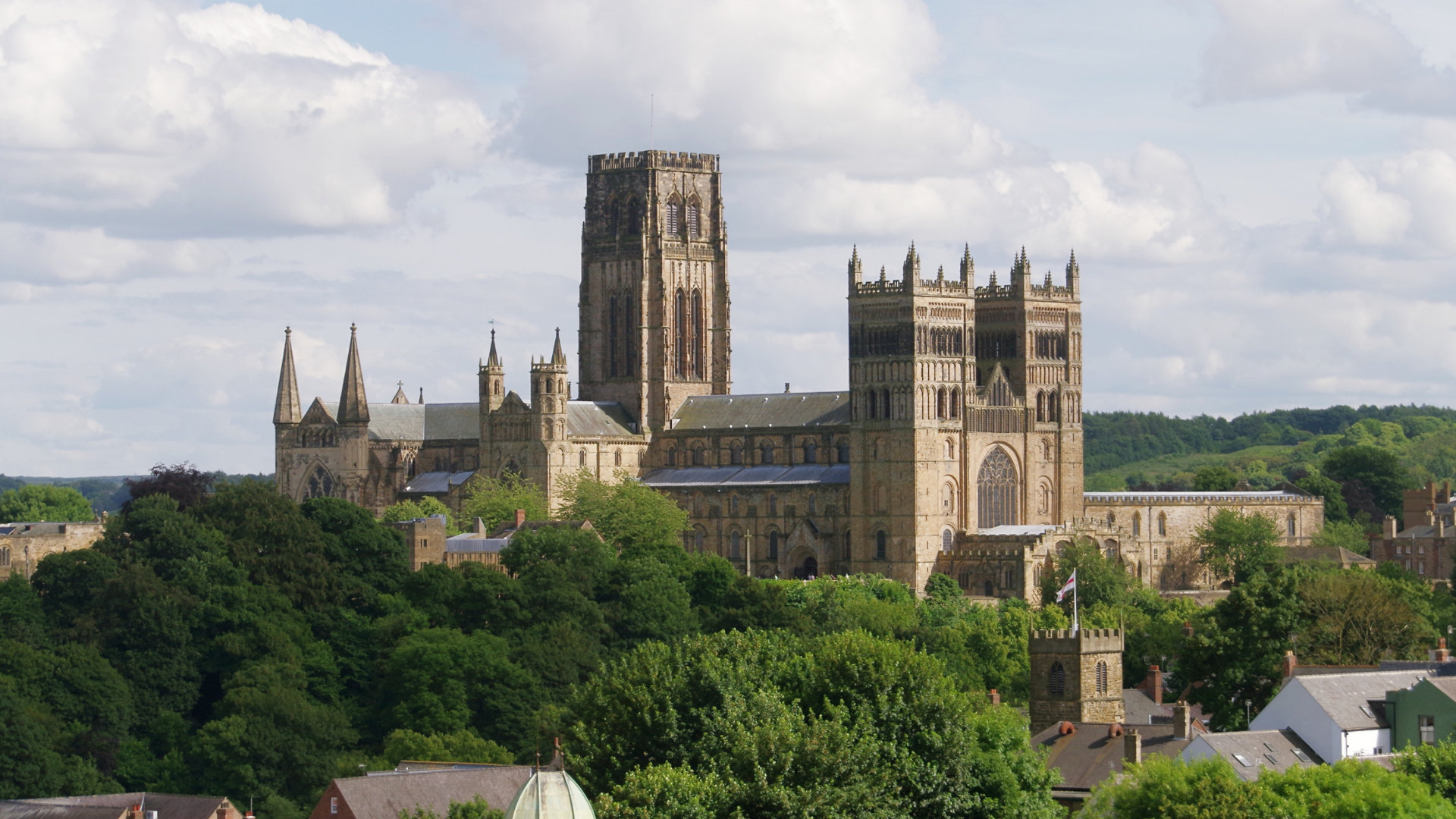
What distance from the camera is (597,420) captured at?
15925 centimetres

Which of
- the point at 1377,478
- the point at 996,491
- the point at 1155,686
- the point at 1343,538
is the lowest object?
the point at 1155,686

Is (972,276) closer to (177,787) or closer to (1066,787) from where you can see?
(177,787)

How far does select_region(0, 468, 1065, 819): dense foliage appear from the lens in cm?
9356

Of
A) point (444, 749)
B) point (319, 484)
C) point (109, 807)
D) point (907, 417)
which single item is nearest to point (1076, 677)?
point (444, 749)

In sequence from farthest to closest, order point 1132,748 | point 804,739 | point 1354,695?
point 1354,695, point 1132,748, point 804,739

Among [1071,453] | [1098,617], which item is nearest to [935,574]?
[1071,453]

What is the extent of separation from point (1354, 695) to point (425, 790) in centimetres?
2452

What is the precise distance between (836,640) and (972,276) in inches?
2733

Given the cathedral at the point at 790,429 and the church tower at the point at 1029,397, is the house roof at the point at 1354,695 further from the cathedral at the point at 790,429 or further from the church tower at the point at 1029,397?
the church tower at the point at 1029,397

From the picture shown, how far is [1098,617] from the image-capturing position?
377ft

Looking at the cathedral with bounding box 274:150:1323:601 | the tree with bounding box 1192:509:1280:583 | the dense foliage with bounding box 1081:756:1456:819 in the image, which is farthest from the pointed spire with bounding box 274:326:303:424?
the dense foliage with bounding box 1081:756:1456:819

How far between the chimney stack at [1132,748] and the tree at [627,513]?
6089 cm

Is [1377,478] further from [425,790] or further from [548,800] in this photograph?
[548,800]

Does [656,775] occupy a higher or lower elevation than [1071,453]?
lower
